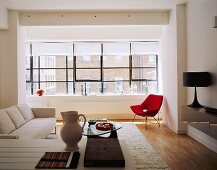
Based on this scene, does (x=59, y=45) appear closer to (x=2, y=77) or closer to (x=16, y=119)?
(x=2, y=77)

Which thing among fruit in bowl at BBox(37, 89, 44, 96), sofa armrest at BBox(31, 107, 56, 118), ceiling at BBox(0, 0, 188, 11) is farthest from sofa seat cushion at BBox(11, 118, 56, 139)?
ceiling at BBox(0, 0, 188, 11)

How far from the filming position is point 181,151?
13.5ft

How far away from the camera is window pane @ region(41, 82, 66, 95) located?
756cm

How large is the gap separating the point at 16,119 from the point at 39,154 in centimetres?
297

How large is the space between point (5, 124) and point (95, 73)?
4195 millimetres

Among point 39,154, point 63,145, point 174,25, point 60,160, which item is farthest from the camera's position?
point 174,25

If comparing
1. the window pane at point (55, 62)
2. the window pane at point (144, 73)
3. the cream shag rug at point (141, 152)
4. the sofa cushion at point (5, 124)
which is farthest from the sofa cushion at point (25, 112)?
the window pane at point (144, 73)

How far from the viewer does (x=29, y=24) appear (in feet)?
19.3

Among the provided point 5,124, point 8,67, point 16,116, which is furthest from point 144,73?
point 5,124

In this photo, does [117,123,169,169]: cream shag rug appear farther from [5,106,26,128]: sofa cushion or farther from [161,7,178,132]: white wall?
[5,106,26,128]: sofa cushion

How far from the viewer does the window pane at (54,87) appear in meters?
7.56

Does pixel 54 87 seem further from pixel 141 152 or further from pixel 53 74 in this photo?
pixel 141 152

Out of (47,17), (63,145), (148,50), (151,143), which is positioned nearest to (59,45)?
(47,17)

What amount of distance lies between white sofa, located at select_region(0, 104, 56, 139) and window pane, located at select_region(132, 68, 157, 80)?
3227mm
